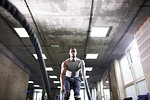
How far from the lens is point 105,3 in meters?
3.57

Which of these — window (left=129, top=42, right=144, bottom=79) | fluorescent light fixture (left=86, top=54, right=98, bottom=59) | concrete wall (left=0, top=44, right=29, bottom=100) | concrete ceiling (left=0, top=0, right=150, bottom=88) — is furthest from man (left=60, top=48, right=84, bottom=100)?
fluorescent light fixture (left=86, top=54, right=98, bottom=59)

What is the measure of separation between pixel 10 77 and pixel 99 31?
518 centimetres

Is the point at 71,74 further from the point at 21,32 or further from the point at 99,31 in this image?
the point at 21,32

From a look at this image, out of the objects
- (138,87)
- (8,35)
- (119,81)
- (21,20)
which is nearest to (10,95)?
(8,35)

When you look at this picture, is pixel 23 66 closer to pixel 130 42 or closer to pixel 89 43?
pixel 89 43

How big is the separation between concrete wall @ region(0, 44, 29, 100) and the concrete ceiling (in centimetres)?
43

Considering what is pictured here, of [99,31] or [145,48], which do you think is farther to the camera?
[99,31]

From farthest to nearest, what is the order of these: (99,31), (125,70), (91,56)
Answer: (91,56) → (125,70) → (99,31)

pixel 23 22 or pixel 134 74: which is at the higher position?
pixel 134 74

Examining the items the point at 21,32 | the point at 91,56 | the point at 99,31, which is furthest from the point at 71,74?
the point at 91,56

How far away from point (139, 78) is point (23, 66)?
22.8ft

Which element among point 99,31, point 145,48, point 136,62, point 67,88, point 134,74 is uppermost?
point 99,31

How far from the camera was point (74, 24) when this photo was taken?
4.42 meters

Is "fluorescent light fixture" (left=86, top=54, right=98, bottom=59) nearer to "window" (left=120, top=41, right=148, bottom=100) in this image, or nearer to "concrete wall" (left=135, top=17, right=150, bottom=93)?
"window" (left=120, top=41, right=148, bottom=100)
